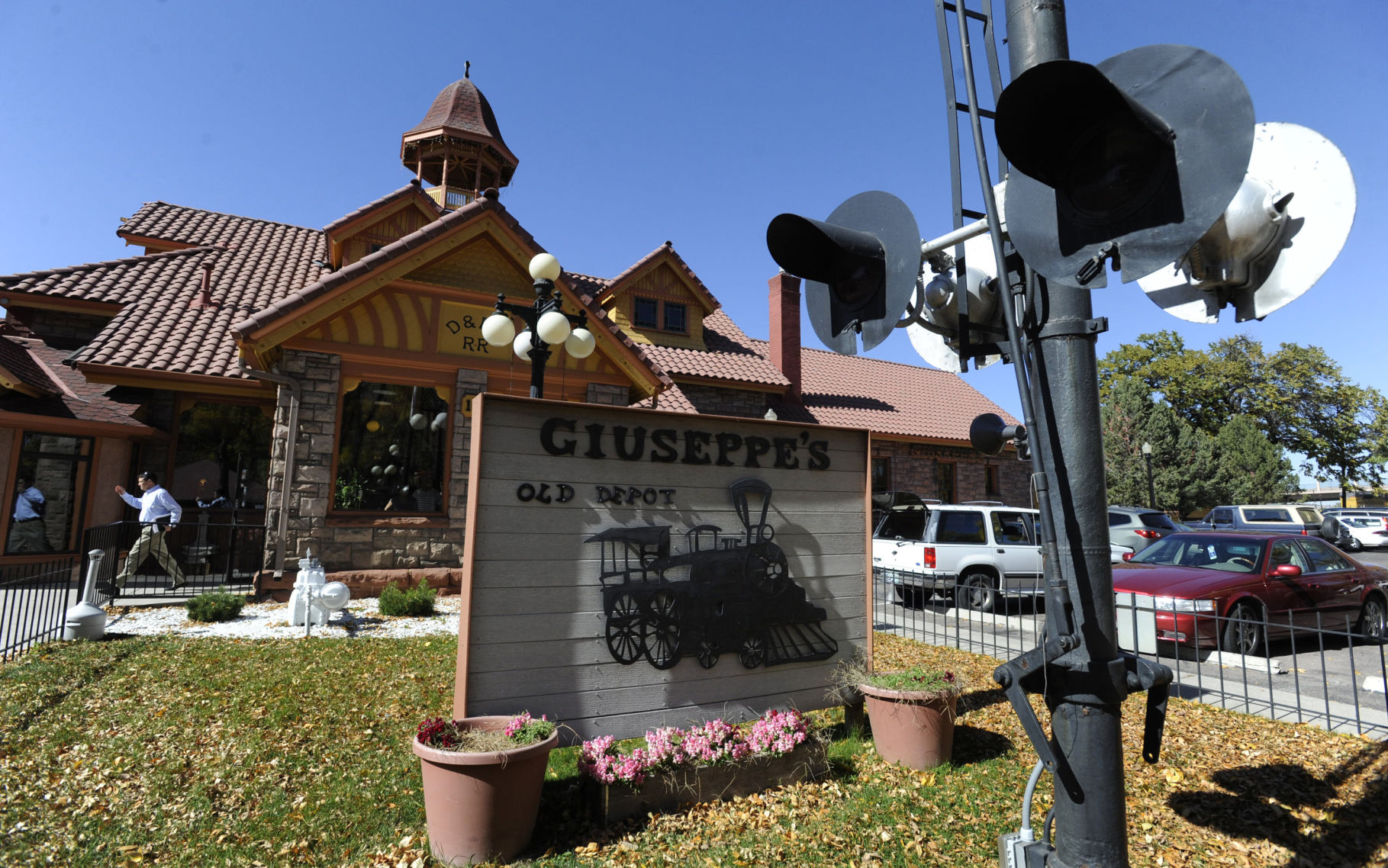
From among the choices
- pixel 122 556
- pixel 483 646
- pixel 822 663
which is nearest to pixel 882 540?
pixel 822 663

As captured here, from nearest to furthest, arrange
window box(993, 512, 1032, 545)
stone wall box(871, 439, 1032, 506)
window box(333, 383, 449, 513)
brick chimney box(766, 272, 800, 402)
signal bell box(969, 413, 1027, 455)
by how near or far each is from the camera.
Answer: signal bell box(969, 413, 1027, 455) → window box(333, 383, 449, 513) → window box(993, 512, 1032, 545) → brick chimney box(766, 272, 800, 402) → stone wall box(871, 439, 1032, 506)

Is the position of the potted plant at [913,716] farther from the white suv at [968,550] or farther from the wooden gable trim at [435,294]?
the wooden gable trim at [435,294]

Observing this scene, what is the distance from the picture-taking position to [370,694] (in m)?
6.24

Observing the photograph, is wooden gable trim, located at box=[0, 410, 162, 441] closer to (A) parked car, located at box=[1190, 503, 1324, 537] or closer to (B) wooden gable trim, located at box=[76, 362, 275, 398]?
(B) wooden gable trim, located at box=[76, 362, 275, 398]

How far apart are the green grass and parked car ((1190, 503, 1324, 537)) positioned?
22.9m

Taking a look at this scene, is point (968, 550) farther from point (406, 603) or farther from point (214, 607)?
point (214, 607)

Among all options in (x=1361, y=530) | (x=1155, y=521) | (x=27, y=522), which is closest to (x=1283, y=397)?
(x=1361, y=530)

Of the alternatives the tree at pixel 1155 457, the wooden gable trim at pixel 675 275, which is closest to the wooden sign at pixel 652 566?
the wooden gable trim at pixel 675 275

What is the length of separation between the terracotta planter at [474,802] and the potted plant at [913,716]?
2615 mm

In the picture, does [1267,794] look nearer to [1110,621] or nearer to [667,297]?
[1110,621]

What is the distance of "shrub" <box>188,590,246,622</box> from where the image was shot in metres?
8.83

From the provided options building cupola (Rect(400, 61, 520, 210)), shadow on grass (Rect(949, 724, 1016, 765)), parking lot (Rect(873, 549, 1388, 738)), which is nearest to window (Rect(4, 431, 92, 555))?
building cupola (Rect(400, 61, 520, 210))

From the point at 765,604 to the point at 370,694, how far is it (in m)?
3.68

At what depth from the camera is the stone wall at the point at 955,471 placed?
23.0 meters
